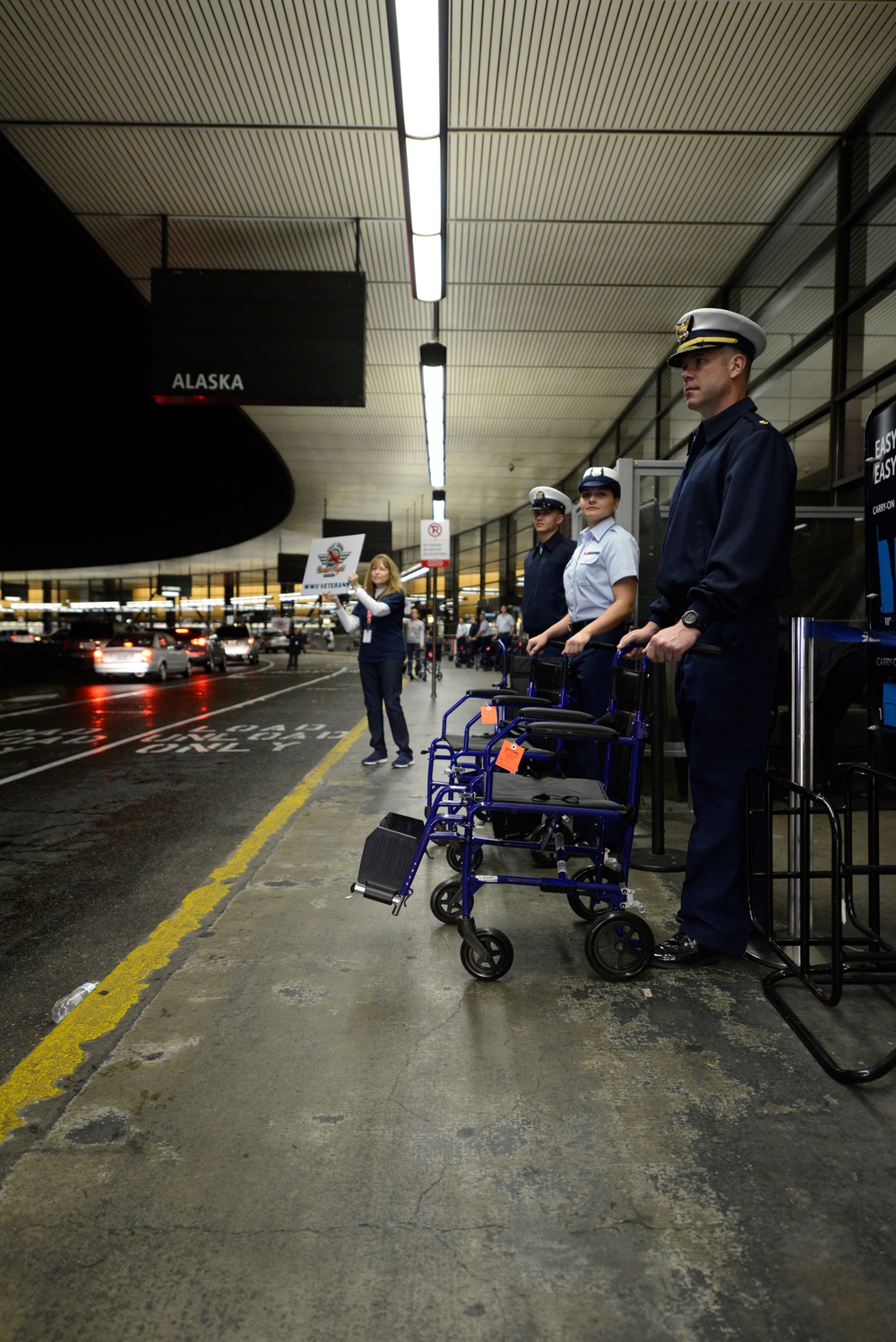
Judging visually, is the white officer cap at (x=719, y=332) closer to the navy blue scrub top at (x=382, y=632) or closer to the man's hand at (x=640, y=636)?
the man's hand at (x=640, y=636)

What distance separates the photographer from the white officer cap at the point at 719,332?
3227 millimetres

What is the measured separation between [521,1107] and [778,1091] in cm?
72

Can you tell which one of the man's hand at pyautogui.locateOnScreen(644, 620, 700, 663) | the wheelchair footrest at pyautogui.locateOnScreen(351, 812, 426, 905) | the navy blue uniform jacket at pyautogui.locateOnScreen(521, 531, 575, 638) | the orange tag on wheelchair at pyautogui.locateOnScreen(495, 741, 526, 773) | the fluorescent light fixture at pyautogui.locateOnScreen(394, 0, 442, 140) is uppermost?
the fluorescent light fixture at pyautogui.locateOnScreen(394, 0, 442, 140)

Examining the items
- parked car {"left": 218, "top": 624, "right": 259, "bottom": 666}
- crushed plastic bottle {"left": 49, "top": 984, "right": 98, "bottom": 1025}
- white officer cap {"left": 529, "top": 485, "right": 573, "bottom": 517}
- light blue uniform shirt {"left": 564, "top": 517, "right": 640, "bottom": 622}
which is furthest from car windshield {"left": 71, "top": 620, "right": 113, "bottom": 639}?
crushed plastic bottle {"left": 49, "top": 984, "right": 98, "bottom": 1025}

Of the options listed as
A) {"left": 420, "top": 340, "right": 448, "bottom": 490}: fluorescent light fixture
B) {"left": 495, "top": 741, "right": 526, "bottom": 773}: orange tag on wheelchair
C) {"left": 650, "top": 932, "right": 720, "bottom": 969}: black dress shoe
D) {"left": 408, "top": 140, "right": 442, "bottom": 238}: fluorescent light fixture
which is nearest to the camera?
{"left": 650, "top": 932, "right": 720, "bottom": 969}: black dress shoe

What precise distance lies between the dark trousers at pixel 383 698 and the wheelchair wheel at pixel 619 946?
5289 mm

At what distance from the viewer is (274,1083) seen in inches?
95.3

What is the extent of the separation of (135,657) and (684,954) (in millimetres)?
22399

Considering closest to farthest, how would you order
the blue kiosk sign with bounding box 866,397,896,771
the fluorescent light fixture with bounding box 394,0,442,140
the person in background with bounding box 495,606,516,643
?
the blue kiosk sign with bounding box 866,397,896,771 → the fluorescent light fixture with bounding box 394,0,442,140 → the person in background with bounding box 495,606,516,643

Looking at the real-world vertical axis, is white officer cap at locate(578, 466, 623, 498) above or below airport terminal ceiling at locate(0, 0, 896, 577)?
below

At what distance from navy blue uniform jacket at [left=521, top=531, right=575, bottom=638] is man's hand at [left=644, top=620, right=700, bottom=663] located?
97.0 inches

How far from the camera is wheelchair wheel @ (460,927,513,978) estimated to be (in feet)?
10.2

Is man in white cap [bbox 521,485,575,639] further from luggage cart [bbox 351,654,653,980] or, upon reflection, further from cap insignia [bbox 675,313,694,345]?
cap insignia [bbox 675,313,694,345]

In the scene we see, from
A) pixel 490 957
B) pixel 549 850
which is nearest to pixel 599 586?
pixel 549 850
